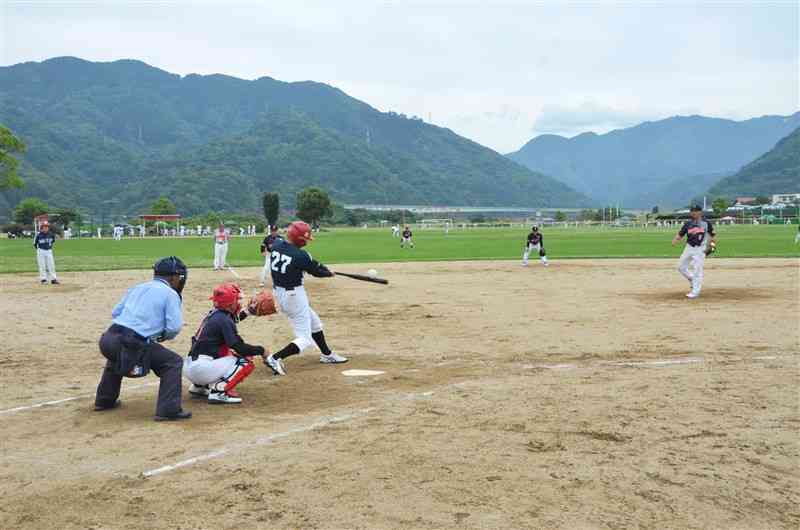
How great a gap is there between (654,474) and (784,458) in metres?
1.26

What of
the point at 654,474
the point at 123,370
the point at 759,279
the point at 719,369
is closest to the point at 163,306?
the point at 123,370

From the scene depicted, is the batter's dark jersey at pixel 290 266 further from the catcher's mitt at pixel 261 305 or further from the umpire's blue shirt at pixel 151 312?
the umpire's blue shirt at pixel 151 312

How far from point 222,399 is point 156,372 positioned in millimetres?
801

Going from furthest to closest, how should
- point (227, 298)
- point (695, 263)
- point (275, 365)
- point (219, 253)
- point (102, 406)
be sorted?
point (219, 253)
point (695, 263)
point (275, 365)
point (227, 298)
point (102, 406)

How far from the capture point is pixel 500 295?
17.4m

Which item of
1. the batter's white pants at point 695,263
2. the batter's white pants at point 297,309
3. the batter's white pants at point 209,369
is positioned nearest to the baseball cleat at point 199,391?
the batter's white pants at point 209,369

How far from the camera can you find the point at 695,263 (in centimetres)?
1608

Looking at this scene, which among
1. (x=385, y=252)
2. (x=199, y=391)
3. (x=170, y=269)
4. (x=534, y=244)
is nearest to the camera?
(x=170, y=269)

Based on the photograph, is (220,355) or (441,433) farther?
(220,355)

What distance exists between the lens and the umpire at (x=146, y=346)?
6.75 meters

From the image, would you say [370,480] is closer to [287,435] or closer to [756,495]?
[287,435]

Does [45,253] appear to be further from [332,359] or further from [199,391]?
[199,391]

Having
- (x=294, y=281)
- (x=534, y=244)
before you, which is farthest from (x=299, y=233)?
(x=534, y=244)

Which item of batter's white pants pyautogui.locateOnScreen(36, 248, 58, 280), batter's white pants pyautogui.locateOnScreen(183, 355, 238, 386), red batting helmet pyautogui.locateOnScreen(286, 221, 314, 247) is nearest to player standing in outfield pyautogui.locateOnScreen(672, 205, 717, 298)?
red batting helmet pyautogui.locateOnScreen(286, 221, 314, 247)
